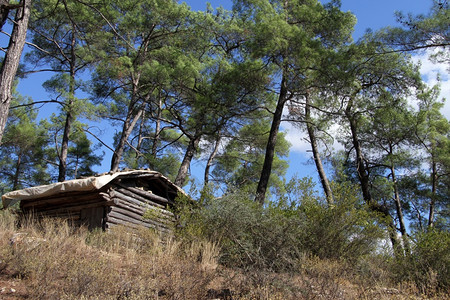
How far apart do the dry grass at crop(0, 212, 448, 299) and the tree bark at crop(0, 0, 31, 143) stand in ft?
7.38

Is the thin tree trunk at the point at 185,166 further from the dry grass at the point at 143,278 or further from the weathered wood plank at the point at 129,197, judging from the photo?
the dry grass at the point at 143,278

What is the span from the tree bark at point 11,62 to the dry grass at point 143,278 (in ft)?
7.38

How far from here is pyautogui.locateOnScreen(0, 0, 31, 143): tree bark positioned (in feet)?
22.5

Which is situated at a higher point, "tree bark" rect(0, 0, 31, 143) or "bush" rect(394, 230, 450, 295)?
"tree bark" rect(0, 0, 31, 143)

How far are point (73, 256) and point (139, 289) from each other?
66.0 inches

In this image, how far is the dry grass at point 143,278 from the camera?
197 inches

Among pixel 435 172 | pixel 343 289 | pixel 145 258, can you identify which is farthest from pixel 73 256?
pixel 435 172

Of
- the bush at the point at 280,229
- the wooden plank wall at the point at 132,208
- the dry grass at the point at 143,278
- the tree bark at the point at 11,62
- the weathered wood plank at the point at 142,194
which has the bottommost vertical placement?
the dry grass at the point at 143,278

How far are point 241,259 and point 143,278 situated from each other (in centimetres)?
235

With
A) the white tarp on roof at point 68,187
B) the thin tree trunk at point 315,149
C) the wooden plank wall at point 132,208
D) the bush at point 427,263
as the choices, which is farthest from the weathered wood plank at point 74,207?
the thin tree trunk at point 315,149

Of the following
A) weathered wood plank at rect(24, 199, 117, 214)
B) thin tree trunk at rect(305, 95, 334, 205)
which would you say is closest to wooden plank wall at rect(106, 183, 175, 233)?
weathered wood plank at rect(24, 199, 117, 214)

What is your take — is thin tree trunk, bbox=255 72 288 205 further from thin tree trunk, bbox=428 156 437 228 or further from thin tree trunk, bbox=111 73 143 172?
thin tree trunk, bbox=428 156 437 228

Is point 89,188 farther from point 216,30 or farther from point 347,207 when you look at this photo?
point 216,30

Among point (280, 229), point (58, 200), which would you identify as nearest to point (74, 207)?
point (58, 200)
